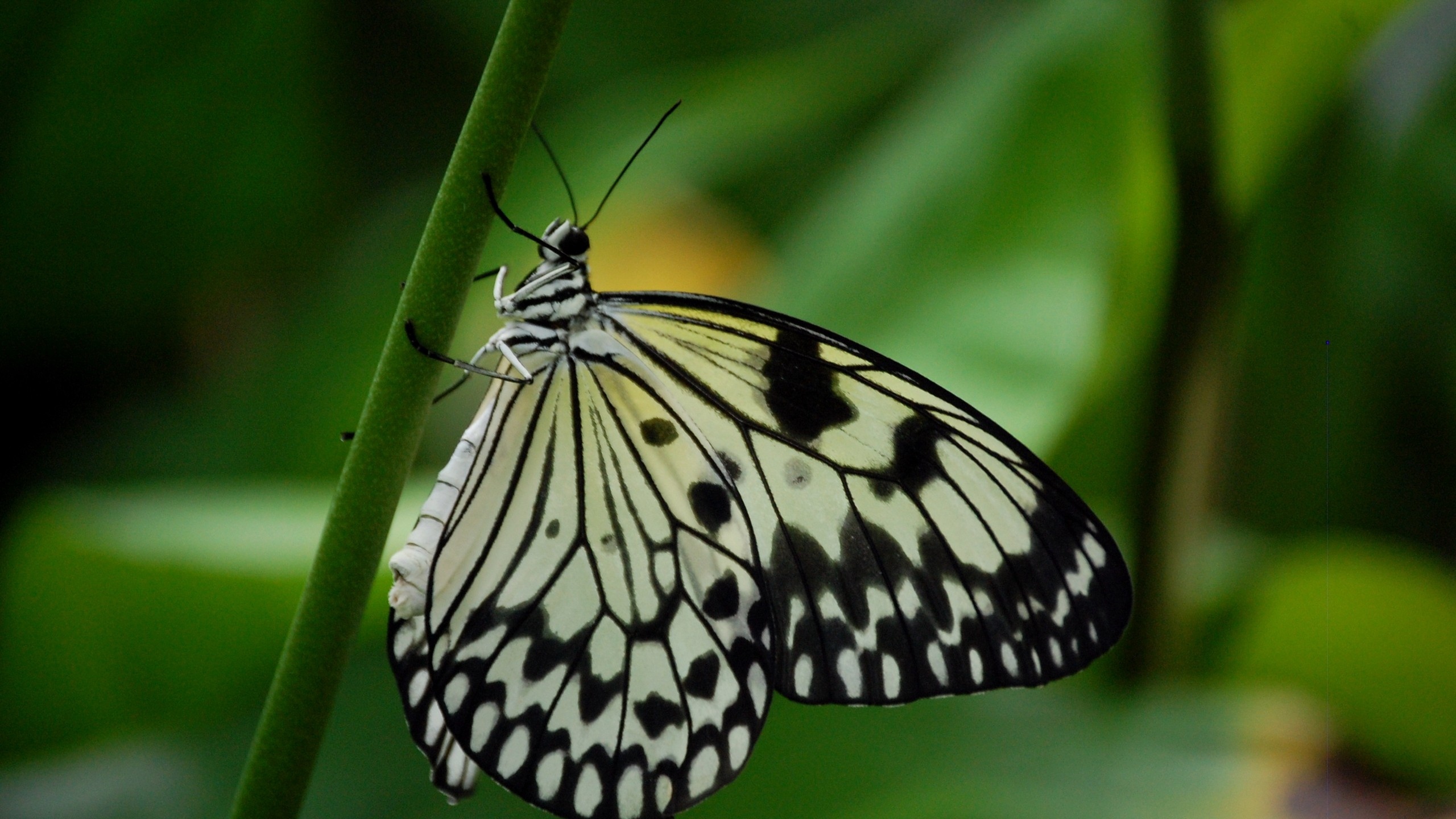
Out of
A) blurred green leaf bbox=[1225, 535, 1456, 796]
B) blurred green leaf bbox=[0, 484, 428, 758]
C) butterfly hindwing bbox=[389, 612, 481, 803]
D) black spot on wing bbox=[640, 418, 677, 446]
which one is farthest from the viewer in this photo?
blurred green leaf bbox=[1225, 535, 1456, 796]

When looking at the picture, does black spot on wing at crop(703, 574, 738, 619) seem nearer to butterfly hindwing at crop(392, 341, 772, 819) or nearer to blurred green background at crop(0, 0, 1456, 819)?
butterfly hindwing at crop(392, 341, 772, 819)

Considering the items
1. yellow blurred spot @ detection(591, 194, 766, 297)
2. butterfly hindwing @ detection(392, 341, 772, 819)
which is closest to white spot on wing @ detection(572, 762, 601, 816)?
butterfly hindwing @ detection(392, 341, 772, 819)

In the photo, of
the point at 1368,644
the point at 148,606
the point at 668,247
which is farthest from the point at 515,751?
the point at 668,247

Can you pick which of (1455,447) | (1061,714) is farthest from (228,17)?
(1455,447)

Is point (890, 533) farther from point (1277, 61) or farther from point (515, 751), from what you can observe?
point (1277, 61)

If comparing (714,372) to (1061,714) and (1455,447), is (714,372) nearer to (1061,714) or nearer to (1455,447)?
(1061,714)

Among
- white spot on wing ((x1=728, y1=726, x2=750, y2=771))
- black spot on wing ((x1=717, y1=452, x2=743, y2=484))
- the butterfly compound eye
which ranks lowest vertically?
white spot on wing ((x1=728, y1=726, x2=750, y2=771))
